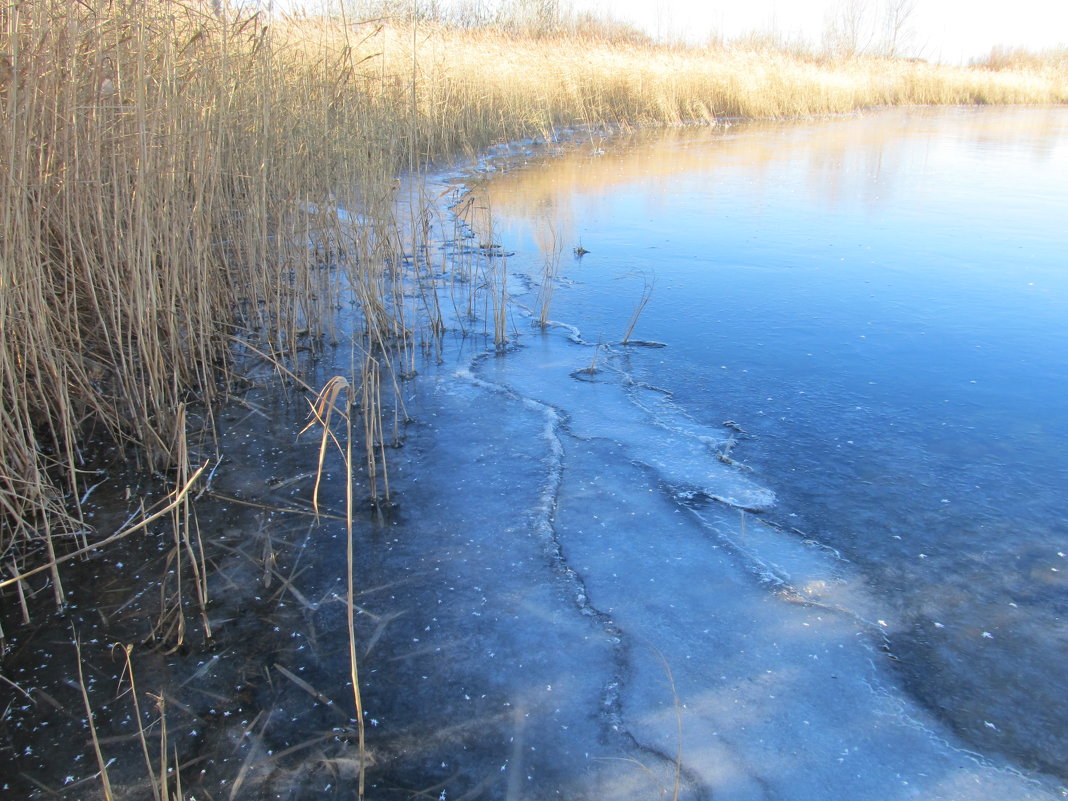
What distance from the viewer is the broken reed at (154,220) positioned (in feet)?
6.70

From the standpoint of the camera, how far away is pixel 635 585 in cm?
203

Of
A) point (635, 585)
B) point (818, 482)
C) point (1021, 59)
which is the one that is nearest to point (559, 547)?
point (635, 585)

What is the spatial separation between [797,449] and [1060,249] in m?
4.00

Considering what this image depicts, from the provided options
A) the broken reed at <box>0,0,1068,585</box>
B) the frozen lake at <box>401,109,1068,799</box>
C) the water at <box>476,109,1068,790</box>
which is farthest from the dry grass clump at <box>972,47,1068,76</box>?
the broken reed at <box>0,0,1068,585</box>

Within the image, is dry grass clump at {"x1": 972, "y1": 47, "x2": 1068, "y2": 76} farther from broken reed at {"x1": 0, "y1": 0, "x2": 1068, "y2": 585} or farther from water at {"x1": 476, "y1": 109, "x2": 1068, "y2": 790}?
broken reed at {"x1": 0, "y1": 0, "x2": 1068, "y2": 585}

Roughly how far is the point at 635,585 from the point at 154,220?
1.99 metres

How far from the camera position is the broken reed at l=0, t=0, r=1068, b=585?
2.04 meters

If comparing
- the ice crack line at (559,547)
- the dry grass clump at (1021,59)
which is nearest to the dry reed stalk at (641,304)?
the ice crack line at (559,547)

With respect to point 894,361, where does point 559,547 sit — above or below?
below

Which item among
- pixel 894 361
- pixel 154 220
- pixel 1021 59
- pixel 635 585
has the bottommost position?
pixel 635 585

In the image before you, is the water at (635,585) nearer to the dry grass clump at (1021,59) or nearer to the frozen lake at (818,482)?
the frozen lake at (818,482)

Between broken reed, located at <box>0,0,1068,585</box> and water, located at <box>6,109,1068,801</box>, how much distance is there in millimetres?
259

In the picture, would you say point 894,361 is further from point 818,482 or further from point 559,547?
point 559,547

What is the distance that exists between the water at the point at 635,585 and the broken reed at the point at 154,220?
26 cm
